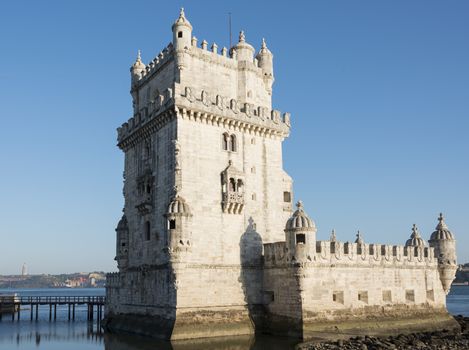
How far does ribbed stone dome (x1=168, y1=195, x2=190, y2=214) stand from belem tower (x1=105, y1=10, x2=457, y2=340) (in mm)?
72

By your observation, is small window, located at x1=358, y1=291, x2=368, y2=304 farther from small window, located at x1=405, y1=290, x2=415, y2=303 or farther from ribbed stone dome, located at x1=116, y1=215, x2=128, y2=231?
ribbed stone dome, located at x1=116, y1=215, x2=128, y2=231

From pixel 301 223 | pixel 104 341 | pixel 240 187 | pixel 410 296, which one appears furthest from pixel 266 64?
pixel 104 341

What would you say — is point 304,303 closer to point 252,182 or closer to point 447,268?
point 252,182

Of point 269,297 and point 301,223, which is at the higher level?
point 301,223

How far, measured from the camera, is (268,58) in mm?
44594

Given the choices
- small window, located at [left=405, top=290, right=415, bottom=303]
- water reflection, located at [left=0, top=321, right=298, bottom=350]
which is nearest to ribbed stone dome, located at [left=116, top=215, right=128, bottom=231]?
water reflection, located at [left=0, top=321, right=298, bottom=350]

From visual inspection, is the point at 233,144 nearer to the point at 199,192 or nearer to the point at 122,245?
the point at 199,192

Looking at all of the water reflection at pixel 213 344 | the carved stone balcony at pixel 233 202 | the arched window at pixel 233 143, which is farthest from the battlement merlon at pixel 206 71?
the water reflection at pixel 213 344

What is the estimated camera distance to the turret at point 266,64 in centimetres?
4406

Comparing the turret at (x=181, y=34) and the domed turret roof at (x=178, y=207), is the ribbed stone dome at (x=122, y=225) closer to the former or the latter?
the domed turret roof at (x=178, y=207)

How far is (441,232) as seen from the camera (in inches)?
1806

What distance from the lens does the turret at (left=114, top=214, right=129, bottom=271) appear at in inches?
1698

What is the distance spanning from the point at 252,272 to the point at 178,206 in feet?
27.2

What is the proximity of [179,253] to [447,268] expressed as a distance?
81.0 ft
